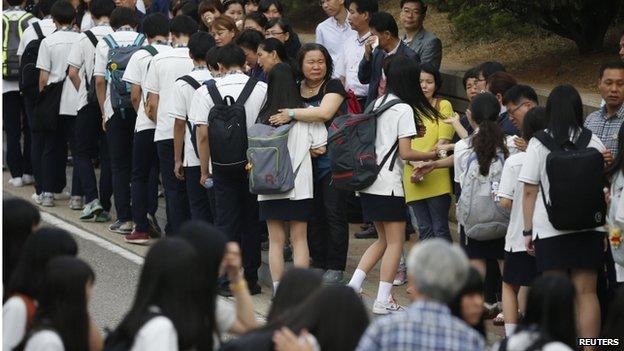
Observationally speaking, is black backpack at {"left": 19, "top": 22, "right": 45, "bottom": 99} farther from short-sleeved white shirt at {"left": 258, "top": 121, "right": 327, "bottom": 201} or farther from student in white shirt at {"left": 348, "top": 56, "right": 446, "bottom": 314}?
student in white shirt at {"left": 348, "top": 56, "right": 446, "bottom": 314}

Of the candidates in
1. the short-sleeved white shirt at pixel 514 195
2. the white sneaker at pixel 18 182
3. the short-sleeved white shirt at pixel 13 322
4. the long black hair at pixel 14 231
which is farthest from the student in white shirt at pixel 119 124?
the short-sleeved white shirt at pixel 13 322

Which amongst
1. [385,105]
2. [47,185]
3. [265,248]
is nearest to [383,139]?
[385,105]

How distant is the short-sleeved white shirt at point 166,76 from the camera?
38.9 ft

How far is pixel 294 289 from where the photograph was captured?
5.96m

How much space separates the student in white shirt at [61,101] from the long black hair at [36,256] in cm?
730

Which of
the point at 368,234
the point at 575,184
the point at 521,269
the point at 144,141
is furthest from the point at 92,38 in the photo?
the point at 575,184

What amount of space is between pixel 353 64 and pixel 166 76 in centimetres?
177

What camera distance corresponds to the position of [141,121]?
12.3 meters

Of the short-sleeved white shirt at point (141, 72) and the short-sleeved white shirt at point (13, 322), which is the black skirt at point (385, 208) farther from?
the short-sleeved white shirt at point (13, 322)

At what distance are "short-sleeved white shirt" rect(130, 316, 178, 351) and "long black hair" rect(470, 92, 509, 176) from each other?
13.5 feet

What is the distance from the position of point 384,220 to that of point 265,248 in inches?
84.9

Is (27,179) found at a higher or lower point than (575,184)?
lower

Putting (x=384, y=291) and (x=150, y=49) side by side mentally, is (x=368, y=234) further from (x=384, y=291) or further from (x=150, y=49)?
(x=384, y=291)

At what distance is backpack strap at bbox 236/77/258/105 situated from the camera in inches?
415
